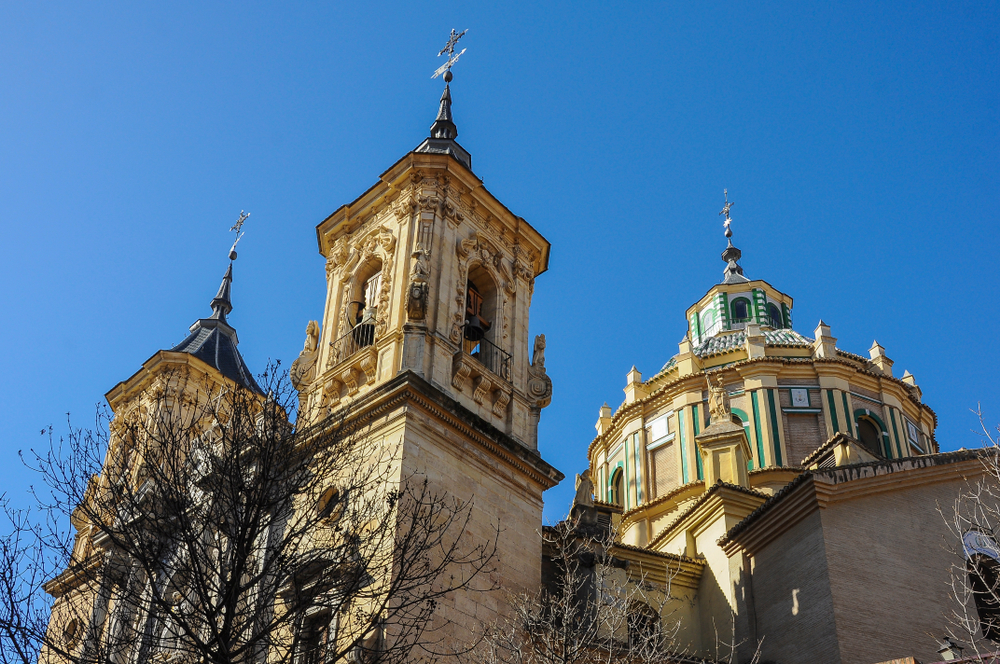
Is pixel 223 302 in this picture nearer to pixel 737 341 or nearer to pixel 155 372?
pixel 155 372

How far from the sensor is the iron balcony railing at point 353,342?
67.8ft

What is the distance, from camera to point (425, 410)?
58.4ft

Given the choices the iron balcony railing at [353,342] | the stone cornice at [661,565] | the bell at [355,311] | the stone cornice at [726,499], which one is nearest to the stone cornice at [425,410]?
the iron balcony railing at [353,342]

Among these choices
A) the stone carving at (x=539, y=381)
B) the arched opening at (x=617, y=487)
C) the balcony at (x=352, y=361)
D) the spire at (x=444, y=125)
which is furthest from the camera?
the arched opening at (x=617, y=487)

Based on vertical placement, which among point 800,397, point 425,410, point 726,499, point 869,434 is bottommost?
point 425,410

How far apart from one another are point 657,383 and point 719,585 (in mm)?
14907

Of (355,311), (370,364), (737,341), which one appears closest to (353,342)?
(355,311)

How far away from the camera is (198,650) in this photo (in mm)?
11234

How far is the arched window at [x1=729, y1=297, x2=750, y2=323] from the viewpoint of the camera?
139ft

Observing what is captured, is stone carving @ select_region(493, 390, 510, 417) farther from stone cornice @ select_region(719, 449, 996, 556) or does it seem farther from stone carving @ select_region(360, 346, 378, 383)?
stone cornice @ select_region(719, 449, 996, 556)

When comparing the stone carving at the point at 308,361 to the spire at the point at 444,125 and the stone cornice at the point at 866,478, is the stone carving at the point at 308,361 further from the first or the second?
the stone cornice at the point at 866,478

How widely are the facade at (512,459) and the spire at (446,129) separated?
0.09m

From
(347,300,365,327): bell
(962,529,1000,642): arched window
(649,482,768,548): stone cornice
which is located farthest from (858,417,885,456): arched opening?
(347,300,365,327): bell

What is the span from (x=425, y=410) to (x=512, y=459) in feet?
7.85
